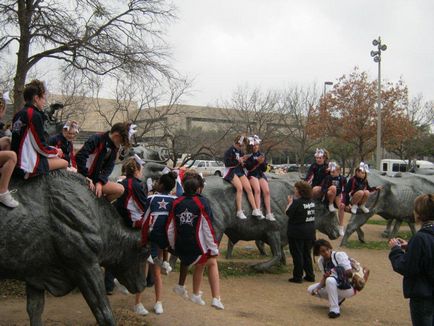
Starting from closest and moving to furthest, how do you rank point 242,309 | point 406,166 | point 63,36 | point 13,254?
point 13,254 → point 242,309 → point 63,36 → point 406,166

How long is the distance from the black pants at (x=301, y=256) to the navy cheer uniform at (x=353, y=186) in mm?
3443

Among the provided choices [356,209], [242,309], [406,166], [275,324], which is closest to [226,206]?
[242,309]

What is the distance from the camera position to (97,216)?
16.4 ft

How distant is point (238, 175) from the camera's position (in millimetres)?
8633

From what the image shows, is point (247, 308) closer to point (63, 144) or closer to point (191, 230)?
point (191, 230)

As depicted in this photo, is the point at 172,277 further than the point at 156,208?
Yes

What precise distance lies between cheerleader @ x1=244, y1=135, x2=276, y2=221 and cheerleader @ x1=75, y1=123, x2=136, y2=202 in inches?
145

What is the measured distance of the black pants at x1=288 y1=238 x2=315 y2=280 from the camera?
8.35 metres

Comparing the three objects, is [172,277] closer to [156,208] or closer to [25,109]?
[156,208]

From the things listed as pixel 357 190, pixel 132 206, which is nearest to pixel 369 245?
pixel 357 190

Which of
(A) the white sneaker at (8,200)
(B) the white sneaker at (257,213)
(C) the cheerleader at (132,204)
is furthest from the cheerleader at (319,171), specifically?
(A) the white sneaker at (8,200)

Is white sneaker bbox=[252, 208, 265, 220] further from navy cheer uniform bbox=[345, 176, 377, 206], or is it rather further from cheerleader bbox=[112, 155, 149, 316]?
navy cheer uniform bbox=[345, 176, 377, 206]

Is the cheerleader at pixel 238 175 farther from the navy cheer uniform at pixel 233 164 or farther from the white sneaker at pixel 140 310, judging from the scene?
the white sneaker at pixel 140 310

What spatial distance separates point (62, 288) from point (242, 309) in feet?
9.08
